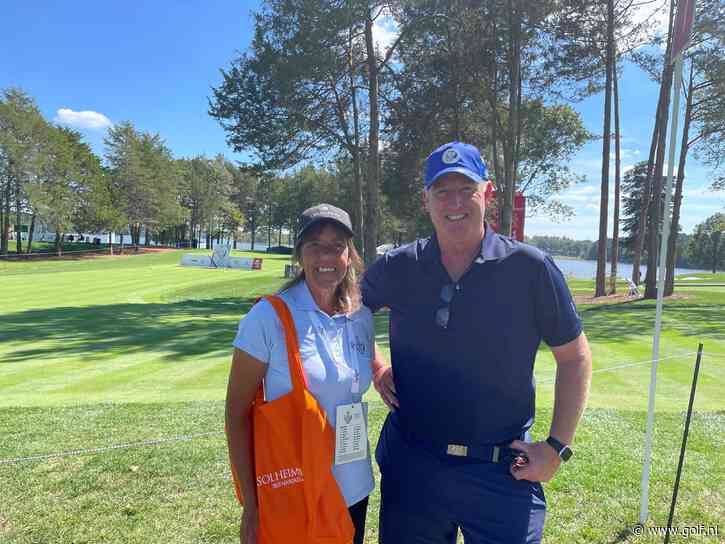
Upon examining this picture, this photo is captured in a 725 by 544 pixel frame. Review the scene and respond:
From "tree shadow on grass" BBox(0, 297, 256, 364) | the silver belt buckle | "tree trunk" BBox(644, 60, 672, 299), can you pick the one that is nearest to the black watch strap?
Result: the silver belt buckle

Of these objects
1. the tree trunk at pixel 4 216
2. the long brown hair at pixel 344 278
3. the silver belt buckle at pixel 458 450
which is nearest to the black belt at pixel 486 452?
the silver belt buckle at pixel 458 450

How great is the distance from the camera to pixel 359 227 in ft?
73.3

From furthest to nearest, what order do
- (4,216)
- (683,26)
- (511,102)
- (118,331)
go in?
(4,216), (511,102), (118,331), (683,26)

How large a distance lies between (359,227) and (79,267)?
31635mm

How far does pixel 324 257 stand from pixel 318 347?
44cm

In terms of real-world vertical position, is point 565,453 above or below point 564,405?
below

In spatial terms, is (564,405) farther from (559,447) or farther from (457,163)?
(457,163)

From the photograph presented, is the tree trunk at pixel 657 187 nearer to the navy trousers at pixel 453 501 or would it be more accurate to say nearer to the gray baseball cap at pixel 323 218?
the navy trousers at pixel 453 501

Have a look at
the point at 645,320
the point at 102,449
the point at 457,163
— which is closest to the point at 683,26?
the point at 457,163

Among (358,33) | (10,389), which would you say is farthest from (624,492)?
(358,33)

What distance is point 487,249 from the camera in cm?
206

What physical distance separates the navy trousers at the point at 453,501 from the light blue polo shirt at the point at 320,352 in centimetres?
18

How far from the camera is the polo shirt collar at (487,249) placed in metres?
2.03

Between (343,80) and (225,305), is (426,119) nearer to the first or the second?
(343,80)
